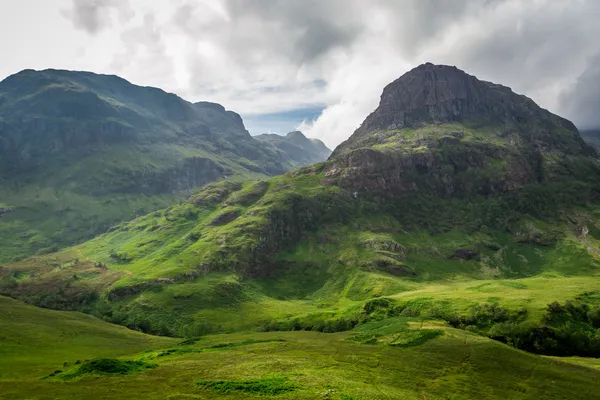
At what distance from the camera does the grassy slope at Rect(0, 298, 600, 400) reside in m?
67.2

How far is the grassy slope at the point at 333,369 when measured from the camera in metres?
67.2

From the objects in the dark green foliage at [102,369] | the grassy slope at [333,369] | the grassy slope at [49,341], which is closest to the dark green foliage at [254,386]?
the grassy slope at [333,369]

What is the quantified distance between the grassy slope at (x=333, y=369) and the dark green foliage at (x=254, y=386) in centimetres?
110

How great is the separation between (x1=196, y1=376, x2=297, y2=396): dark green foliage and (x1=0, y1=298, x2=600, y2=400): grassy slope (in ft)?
3.60

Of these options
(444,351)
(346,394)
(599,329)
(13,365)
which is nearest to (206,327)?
(13,365)

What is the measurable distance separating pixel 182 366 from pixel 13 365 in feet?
166

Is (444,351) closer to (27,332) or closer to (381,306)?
(381,306)

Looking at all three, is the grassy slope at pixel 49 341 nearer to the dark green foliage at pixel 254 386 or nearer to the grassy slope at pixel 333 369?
the grassy slope at pixel 333 369

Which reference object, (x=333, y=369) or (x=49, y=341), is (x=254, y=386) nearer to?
(x=333, y=369)

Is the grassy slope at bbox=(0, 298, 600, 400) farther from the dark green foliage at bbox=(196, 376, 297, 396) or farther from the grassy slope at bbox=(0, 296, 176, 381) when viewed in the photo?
the dark green foliage at bbox=(196, 376, 297, 396)

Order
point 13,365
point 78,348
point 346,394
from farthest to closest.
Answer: point 78,348, point 13,365, point 346,394

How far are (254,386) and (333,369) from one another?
76.5 ft

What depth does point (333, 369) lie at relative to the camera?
8462cm

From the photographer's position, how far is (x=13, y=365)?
99.0 meters
